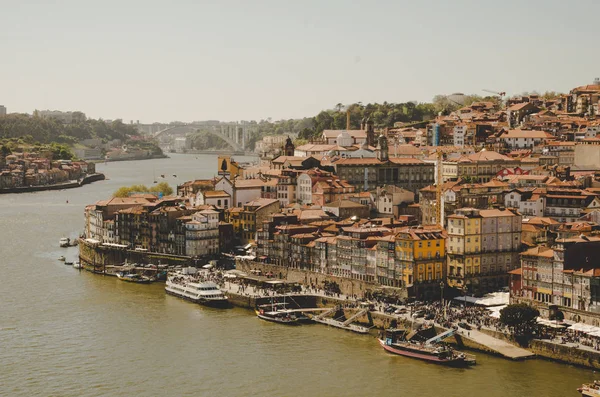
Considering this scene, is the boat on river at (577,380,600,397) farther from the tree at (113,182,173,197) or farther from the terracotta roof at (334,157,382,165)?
the tree at (113,182,173,197)

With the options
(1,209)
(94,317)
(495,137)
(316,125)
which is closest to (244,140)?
(316,125)

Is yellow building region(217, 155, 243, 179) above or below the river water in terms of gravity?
above

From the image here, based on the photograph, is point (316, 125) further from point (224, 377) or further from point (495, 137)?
point (224, 377)

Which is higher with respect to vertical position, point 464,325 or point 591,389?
point 464,325

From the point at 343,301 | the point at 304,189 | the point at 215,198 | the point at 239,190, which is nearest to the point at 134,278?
the point at 215,198

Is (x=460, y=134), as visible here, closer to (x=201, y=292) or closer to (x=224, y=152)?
(x=201, y=292)

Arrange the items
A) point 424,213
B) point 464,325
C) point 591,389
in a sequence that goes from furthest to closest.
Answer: point 424,213
point 464,325
point 591,389

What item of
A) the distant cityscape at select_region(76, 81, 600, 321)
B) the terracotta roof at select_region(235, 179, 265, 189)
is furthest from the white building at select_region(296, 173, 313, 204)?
the terracotta roof at select_region(235, 179, 265, 189)
